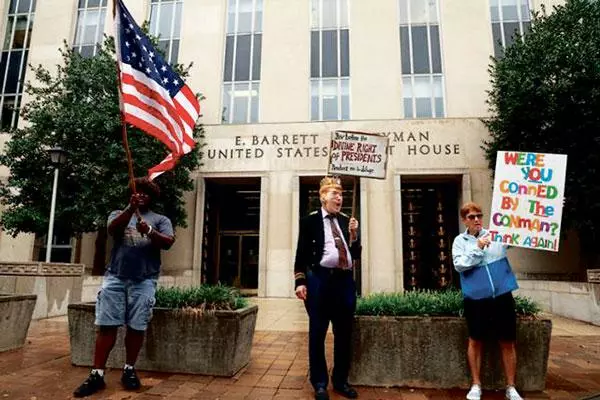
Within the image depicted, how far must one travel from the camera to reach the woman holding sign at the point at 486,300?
3.69 metres

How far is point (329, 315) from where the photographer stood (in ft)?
12.8

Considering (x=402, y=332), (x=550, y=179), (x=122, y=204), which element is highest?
(x=122, y=204)

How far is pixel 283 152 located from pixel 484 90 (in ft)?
28.7

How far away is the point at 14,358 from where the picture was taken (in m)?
5.05

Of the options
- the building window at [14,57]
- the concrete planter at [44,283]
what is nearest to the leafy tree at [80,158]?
the concrete planter at [44,283]

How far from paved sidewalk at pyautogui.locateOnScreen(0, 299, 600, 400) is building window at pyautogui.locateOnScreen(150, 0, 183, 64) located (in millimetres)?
15486

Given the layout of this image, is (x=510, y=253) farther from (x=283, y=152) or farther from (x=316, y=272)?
(x=316, y=272)

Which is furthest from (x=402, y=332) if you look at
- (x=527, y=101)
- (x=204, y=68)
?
(x=204, y=68)

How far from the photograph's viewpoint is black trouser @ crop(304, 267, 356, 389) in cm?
380

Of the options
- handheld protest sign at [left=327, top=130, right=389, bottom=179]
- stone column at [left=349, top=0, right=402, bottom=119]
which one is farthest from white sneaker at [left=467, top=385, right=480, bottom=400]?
stone column at [left=349, top=0, right=402, bottom=119]

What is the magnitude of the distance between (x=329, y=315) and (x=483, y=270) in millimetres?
1570

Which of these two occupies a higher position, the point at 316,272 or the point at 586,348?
the point at 316,272

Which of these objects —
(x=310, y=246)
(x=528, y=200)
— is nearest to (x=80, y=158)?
(x=310, y=246)

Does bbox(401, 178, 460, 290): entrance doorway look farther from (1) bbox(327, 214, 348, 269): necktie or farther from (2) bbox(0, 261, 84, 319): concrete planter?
(1) bbox(327, 214, 348, 269): necktie
